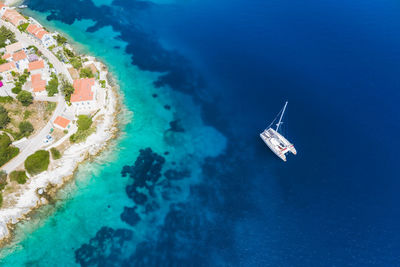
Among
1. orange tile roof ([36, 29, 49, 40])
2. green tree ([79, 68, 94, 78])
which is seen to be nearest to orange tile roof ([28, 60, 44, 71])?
green tree ([79, 68, 94, 78])

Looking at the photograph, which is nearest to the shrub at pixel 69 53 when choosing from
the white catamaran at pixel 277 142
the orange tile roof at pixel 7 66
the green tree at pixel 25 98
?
the orange tile roof at pixel 7 66

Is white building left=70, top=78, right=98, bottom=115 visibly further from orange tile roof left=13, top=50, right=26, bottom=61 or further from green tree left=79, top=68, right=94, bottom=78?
orange tile roof left=13, top=50, right=26, bottom=61

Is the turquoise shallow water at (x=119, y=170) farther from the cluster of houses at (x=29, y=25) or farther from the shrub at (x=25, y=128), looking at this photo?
the shrub at (x=25, y=128)

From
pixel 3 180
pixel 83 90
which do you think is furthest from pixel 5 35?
pixel 3 180

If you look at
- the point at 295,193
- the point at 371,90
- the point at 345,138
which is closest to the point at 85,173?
the point at 295,193

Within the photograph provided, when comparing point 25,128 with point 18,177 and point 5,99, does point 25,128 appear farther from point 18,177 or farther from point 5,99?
point 5,99

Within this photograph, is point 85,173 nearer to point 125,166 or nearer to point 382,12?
point 125,166

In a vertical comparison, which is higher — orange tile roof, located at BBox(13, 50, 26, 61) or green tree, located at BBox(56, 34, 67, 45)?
green tree, located at BBox(56, 34, 67, 45)
